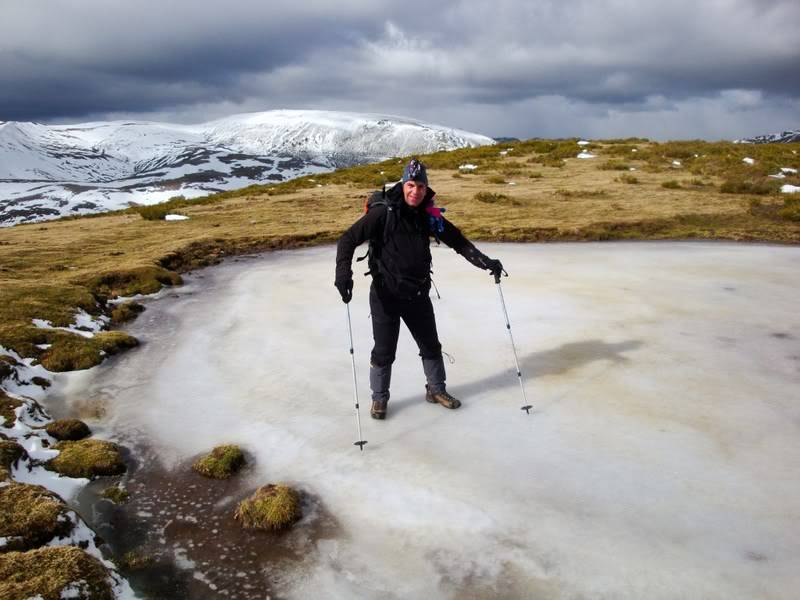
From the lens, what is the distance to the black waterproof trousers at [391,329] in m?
7.28

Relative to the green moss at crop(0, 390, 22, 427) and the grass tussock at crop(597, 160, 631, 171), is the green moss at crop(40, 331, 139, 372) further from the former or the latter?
the grass tussock at crop(597, 160, 631, 171)

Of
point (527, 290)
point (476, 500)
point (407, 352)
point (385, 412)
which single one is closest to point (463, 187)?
point (527, 290)

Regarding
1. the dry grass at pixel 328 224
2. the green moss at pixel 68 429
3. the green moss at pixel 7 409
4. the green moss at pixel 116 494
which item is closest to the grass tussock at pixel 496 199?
the dry grass at pixel 328 224

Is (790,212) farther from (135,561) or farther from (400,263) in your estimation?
(135,561)

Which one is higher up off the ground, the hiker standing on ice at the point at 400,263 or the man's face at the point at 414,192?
the man's face at the point at 414,192

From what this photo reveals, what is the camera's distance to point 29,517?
4.84m

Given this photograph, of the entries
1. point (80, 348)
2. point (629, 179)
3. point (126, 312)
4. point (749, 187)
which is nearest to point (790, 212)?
point (749, 187)

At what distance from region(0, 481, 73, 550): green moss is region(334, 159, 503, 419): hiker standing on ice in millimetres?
3533

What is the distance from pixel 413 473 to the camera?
616cm

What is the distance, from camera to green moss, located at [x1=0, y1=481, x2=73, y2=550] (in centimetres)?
466

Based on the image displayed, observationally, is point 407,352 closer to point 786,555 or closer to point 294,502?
point 294,502

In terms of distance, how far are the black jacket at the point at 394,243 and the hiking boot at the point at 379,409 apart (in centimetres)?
146

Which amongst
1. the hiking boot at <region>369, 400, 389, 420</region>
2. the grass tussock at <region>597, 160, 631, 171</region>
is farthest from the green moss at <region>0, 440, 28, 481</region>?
Result: the grass tussock at <region>597, 160, 631, 171</region>

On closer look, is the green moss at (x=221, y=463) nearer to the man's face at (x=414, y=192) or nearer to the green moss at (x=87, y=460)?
the green moss at (x=87, y=460)
